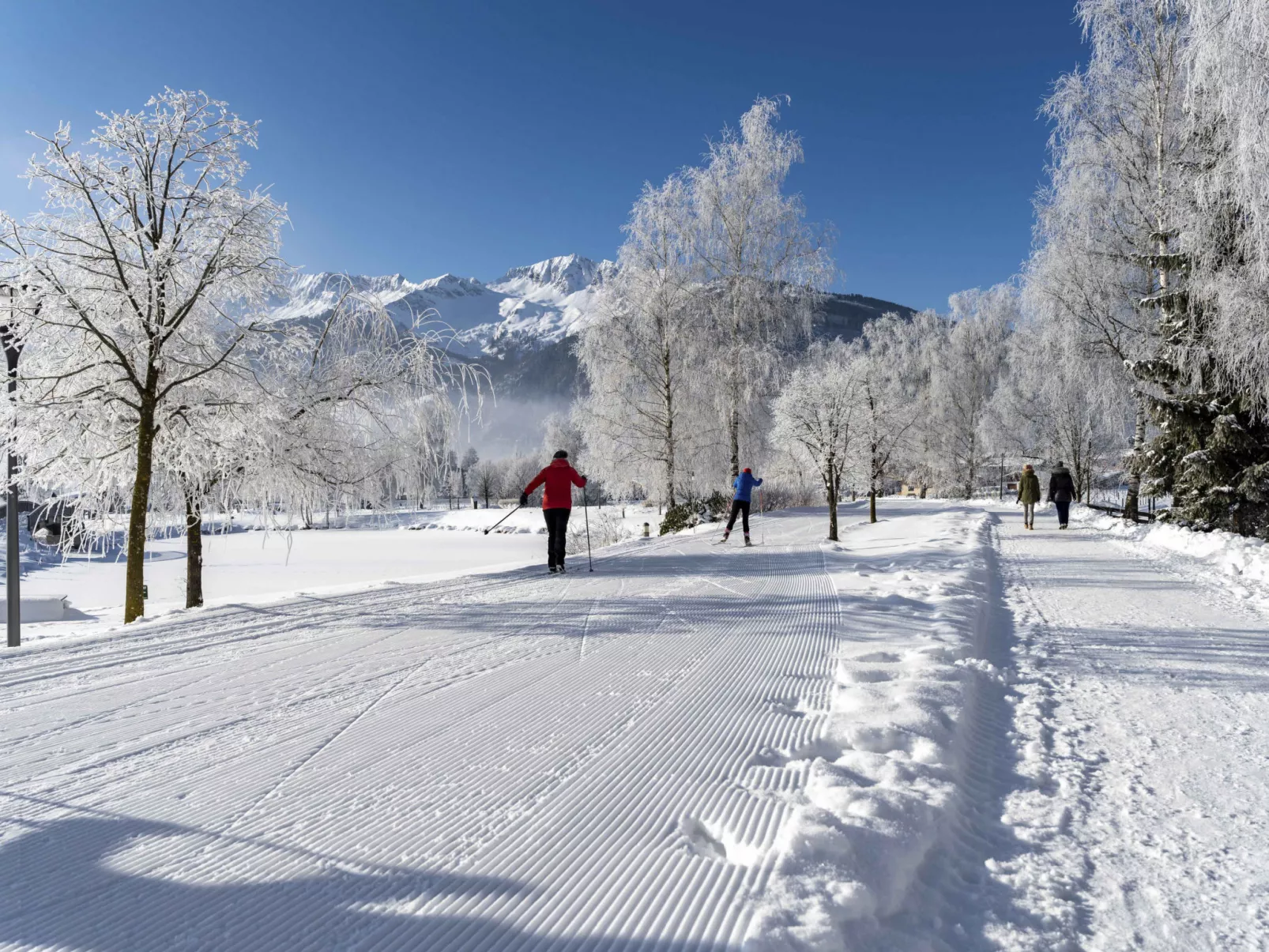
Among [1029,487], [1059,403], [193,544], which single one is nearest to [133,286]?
[193,544]

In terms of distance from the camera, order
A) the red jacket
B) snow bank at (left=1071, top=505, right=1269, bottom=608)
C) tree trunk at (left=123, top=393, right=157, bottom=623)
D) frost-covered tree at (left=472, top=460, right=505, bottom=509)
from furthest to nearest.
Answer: frost-covered tree at (left=472, top=460, right=505, bottom=509) < the red jacket < tree trunk at (left=123, top=393, right=157, bottom=623) < snow bank at (left=1071, top=505, right=1269, bottom=608)

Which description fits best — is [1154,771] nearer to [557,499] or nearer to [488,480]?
[557,499]

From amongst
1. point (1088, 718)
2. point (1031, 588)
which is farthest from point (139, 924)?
point (1031, 588)

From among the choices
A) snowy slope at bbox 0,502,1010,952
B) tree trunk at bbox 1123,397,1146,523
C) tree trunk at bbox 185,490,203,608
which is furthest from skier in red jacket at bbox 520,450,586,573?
tree trunk at bbox 1123,397,1146,523

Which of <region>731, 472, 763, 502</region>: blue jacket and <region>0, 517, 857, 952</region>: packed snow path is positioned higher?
<region>731, 472, 763, 502</region>: blue jacket

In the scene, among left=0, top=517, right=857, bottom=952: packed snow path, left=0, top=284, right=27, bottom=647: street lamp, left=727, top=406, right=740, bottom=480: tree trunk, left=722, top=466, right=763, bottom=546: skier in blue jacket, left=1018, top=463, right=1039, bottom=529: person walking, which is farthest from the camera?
left=727, top=406, right=740, bottom=480: tree trunk

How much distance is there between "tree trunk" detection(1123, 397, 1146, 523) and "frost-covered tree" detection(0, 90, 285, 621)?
1640 cm

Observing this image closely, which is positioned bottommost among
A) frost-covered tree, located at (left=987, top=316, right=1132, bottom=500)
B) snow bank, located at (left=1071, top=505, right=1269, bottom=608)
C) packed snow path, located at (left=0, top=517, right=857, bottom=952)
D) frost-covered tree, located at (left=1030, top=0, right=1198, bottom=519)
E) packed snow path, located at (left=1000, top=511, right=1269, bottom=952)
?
packed snow path, located at (left=1000, top=511, right=1269, bottom=952)

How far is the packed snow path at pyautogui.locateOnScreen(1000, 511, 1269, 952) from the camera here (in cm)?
213

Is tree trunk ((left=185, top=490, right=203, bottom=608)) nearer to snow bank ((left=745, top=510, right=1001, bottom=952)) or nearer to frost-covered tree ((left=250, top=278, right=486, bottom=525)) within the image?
frost-covered tree ((left=250, top=278, right=486, bottom=525))

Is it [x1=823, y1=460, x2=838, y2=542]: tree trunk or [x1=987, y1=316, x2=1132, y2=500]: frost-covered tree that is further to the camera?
[x1=987, y1=316, x2=1132, y2=500]: frost-covered tree

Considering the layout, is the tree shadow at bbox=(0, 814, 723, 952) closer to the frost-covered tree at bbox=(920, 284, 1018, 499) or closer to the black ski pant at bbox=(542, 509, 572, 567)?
the black ski pant at bbox=(542, 509, 572, 567)

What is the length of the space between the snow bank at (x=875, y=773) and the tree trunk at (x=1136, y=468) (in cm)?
1027

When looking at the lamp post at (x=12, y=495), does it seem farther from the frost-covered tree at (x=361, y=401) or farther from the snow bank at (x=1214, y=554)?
the snow bank at (x=1214, y=554)
